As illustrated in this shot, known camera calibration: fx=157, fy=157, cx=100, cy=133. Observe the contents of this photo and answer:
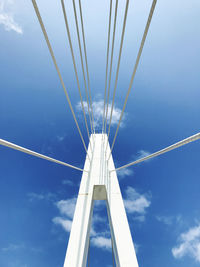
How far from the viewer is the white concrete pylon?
2.74m

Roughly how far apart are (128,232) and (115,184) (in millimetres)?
1142

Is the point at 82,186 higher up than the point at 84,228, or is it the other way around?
the point at 82,186

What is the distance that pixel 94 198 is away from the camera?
402cm

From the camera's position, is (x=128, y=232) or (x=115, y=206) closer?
(x=128, y=232)

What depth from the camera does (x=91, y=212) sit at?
12.0 ft

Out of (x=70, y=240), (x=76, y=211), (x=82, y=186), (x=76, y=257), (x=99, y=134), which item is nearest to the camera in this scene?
(x=76, y=257)

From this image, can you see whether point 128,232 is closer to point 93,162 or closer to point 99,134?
point 93,162

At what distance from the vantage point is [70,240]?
296cm

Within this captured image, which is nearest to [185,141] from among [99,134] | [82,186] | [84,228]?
[84,228]

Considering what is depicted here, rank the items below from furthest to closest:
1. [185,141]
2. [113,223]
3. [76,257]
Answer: [113,223], [76,257], [185,141]

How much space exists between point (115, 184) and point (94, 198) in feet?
2.12

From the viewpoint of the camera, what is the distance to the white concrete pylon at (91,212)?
2742 mm

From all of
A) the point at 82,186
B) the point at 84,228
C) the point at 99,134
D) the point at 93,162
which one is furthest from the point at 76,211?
the point at 99,134

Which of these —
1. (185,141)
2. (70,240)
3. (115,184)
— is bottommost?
(70,240)
